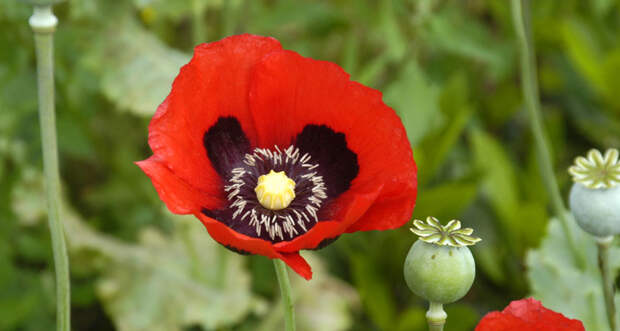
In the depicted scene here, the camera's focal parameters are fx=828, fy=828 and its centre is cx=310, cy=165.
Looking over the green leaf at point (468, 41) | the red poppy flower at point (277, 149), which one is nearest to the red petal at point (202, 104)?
the red poppy flower at point (277, 149)

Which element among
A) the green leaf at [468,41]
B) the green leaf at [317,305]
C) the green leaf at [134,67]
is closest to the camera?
the green leaf at [134,67]

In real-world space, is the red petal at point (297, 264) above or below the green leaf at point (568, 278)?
below

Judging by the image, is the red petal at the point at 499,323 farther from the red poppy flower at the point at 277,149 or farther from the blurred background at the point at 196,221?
the blurred background at the point at 196,221

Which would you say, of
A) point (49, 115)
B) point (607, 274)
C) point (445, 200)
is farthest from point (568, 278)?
point (49, 115)

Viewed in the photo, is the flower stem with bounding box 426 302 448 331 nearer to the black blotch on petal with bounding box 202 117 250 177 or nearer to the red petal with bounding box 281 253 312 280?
the red petal with bounding box 281 253 312 280

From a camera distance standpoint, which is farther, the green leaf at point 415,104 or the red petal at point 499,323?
the green leaf at point 415,104

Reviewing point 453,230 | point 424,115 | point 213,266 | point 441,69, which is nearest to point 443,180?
point 424,115

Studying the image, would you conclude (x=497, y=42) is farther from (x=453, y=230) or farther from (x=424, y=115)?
(x=453, y=230)
